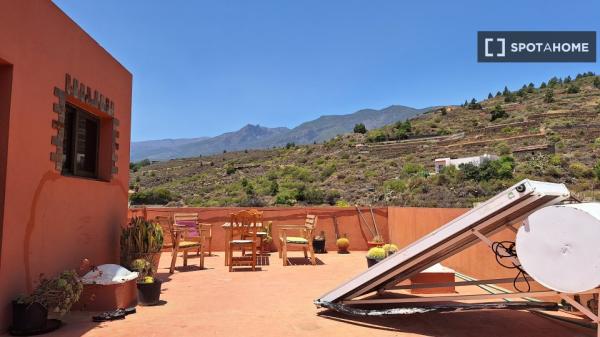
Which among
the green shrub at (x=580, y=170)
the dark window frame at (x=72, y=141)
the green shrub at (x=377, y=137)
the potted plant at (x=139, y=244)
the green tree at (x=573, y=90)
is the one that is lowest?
the potted plant at (x=139, y=244)

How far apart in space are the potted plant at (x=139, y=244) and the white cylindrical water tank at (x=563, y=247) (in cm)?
506

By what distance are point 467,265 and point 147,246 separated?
5312 millimetres

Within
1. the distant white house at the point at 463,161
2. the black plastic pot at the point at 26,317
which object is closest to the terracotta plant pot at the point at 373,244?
the black plastic pot at the point at 26,317

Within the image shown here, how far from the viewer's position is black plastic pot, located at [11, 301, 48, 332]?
13.5 ft

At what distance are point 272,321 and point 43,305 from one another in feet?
7.41

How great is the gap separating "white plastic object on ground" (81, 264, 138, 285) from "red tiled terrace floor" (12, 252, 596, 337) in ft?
1.27

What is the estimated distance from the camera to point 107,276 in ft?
17.3

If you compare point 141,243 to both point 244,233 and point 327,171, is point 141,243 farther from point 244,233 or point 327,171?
point 327,171

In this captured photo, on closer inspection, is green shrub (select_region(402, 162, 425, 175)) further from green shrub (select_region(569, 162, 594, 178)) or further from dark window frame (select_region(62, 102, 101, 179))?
dark window frame (select_region(62, 102, 101, 179))

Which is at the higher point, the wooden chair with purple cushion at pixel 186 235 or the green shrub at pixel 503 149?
the green shrub at pixel 503 149

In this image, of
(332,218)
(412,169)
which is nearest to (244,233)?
(332,218)

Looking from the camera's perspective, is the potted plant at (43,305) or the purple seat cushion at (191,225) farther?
the purple seat cushion at (191,225)

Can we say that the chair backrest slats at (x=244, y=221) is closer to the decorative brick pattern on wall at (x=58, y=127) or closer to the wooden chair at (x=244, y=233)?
the wooden chair at (x=244, y=233)

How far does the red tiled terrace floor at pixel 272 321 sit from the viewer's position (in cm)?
434
